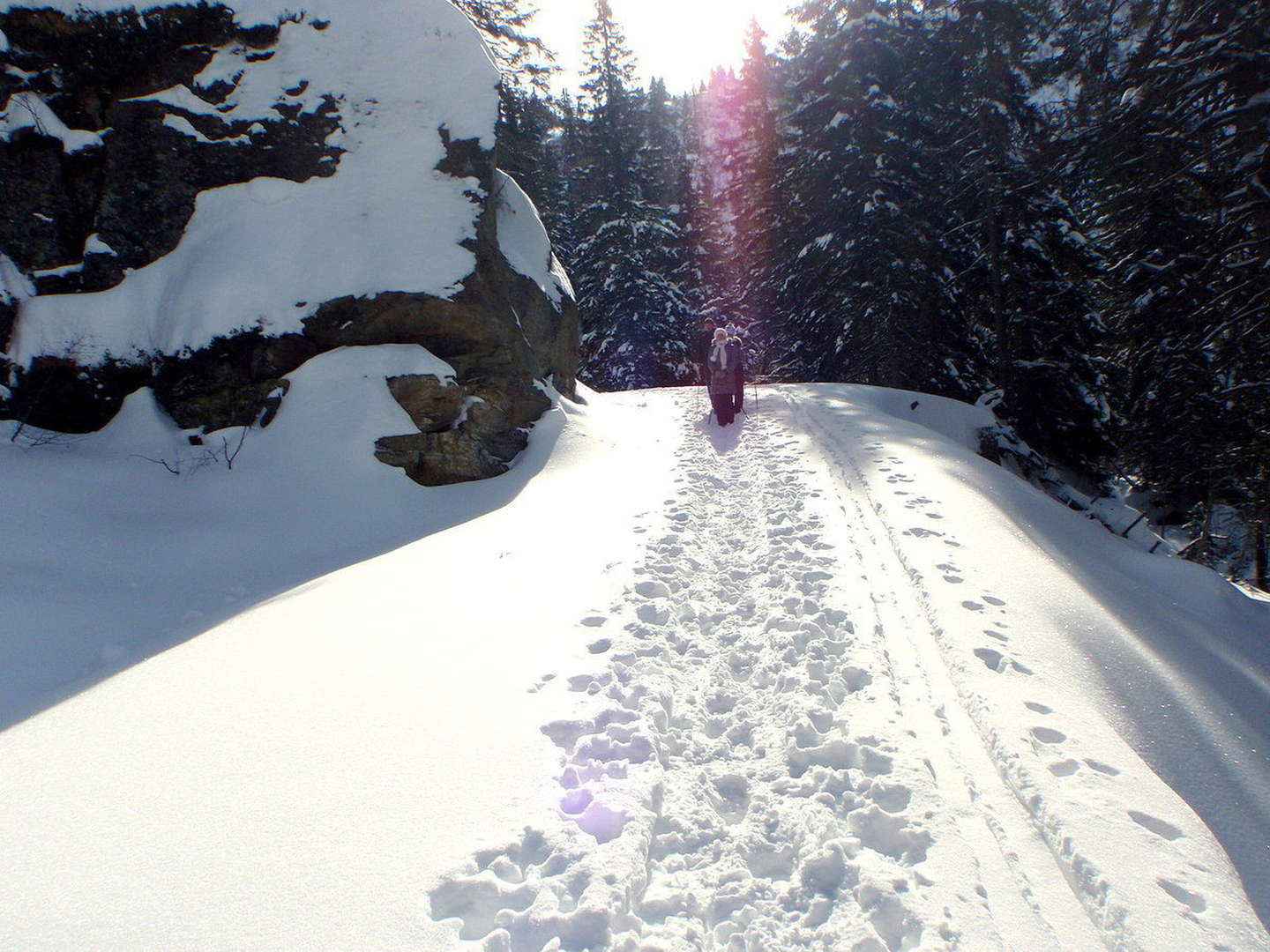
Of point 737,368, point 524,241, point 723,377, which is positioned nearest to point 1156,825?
point 723,377

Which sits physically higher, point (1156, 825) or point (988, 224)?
point (988, 224)

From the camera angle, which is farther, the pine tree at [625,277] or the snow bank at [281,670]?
the pine tree at [625,277]

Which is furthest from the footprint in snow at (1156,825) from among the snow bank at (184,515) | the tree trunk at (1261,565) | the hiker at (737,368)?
the tree trunk at (1261,565)

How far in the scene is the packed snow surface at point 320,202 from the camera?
8297 millimetres

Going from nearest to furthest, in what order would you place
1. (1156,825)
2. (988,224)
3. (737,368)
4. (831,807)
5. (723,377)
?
1. (1156,825)
2. (831,807)
3. (723,377)
4. (737,368)
5. (988,224)

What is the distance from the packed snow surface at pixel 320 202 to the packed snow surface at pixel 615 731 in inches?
84.2

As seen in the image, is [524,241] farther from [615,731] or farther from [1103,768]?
[1103,768]

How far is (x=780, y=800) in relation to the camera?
306cm

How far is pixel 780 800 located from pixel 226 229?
1025 centimetres

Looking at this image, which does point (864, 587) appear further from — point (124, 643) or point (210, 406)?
point (210, 406)

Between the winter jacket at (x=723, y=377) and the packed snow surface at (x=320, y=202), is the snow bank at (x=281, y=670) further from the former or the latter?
the winter jacket at (x=723, y=377)

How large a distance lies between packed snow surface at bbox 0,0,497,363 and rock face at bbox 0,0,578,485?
0.10 feet

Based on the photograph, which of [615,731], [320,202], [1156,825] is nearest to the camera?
[1156,825]

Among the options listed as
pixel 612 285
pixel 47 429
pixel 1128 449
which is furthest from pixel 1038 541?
pixel 612 285
